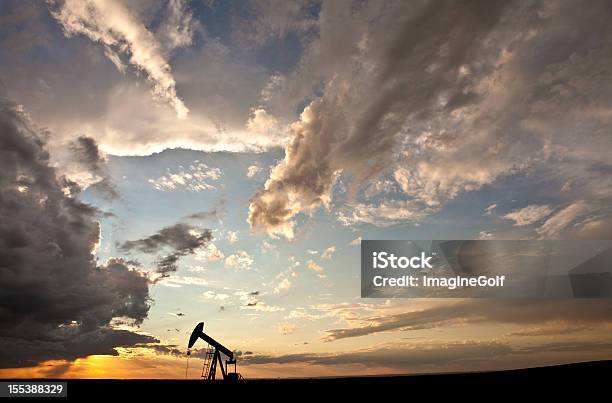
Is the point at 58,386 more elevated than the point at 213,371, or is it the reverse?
the point at 58,386

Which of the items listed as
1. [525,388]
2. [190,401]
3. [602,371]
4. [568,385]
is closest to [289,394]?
[190,401]

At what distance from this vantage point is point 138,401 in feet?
112

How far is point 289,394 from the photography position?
34.5m

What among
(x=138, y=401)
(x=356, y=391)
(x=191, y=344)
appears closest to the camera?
(x=356, y=391)

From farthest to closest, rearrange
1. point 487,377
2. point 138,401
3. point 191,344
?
point 191,344, point 138,401, point 487,377

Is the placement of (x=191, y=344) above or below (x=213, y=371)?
above

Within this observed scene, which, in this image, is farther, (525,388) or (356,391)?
(356,391)

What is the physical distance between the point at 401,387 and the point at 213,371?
123 feet

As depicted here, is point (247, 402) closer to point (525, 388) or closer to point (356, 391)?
point (356, 391)

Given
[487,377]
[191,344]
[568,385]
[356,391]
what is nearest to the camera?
[568,385]

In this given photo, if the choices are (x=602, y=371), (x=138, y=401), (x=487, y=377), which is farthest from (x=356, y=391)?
(x=138, y=401)

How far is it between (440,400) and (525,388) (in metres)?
5.58

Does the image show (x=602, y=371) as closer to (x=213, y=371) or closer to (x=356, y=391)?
(x=356, y=391)

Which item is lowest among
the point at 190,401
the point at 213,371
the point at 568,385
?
the point at 213,371
